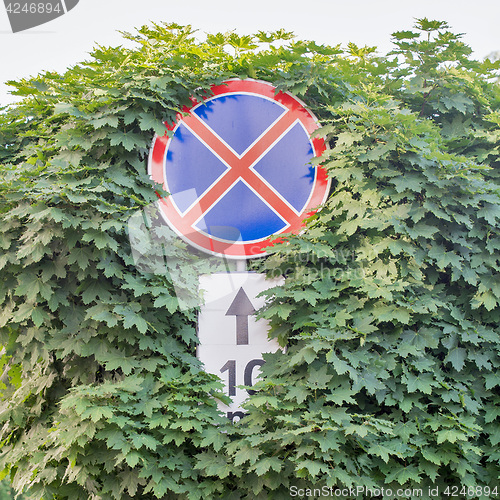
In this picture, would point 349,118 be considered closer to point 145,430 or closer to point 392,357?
point 392,357

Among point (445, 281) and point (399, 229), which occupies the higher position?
point (399, 229)

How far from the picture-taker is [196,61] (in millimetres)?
3852

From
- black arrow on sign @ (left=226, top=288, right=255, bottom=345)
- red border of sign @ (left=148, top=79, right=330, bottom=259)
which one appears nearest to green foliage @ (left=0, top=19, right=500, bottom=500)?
red border of sign @ (left=148, top=79, right=330, bottom=259)

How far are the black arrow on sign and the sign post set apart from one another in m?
0.01

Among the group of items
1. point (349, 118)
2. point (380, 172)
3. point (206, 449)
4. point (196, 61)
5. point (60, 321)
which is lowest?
point (206, 449)

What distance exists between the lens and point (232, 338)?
3596mm

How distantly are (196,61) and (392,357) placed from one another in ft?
8.61

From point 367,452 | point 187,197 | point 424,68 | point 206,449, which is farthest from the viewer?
point 424,68

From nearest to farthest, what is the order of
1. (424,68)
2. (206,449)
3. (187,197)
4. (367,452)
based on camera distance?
(367,452), (206,449), (187,197), (424,68)

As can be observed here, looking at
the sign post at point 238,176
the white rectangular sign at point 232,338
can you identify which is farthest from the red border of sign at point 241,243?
the white rectangular sign at point 232,338

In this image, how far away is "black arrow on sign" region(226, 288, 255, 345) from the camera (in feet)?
11.8

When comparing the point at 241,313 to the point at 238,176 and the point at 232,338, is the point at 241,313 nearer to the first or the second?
the point at 232,338

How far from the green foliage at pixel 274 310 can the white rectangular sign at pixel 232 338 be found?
11 cm

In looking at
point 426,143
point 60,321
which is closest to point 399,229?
point 426,143
